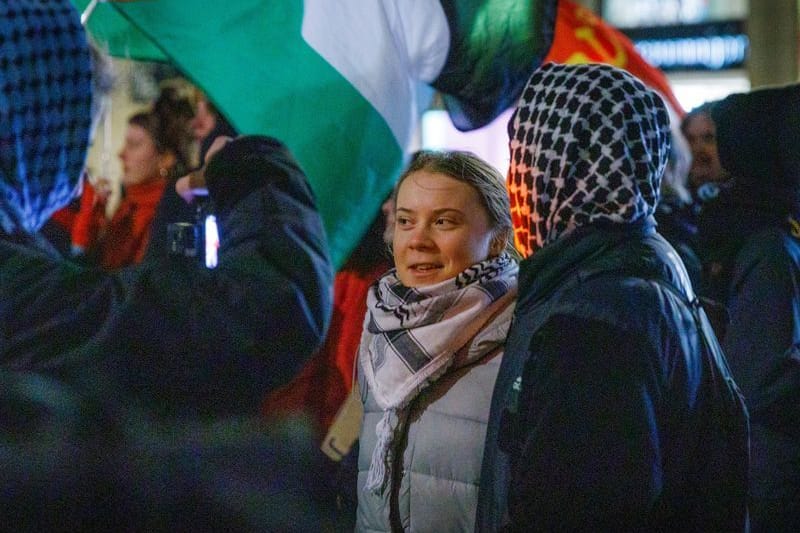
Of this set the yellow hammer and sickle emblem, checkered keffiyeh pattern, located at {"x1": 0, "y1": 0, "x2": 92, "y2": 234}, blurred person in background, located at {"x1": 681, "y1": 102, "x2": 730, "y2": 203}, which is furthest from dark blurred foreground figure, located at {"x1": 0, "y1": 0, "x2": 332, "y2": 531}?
blurred person in background, located at {"x1": 681, "y1": 102, "x2": 730, "y2": 203}

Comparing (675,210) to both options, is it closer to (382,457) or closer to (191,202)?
(382,457)

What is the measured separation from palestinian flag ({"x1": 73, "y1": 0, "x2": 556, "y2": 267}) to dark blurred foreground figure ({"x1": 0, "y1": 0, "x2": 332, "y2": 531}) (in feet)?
2.01

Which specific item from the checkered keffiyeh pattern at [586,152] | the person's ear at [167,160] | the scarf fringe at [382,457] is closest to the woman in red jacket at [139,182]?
the person's ear at [167,160]

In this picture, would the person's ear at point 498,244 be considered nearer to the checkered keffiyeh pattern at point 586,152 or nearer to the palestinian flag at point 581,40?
the checkered keffiyeh pattern at point 586,152

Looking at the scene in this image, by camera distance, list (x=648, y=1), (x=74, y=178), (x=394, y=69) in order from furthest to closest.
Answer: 1. (x=648, y=1)
2. (x=394, y=69)
3. (x=74, y=178)

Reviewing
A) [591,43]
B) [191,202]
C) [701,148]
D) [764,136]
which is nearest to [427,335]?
[191,202]

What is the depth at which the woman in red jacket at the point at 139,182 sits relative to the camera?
2.78 m

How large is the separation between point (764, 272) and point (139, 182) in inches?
83.9

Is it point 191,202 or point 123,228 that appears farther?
point 123,228

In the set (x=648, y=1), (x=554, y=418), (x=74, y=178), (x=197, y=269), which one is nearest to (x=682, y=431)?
(x=554, y=418)

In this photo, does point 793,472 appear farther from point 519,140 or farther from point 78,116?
point 78,116

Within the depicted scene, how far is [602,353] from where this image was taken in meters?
2.03

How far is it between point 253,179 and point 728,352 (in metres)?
2.20

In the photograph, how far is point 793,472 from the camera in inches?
155
